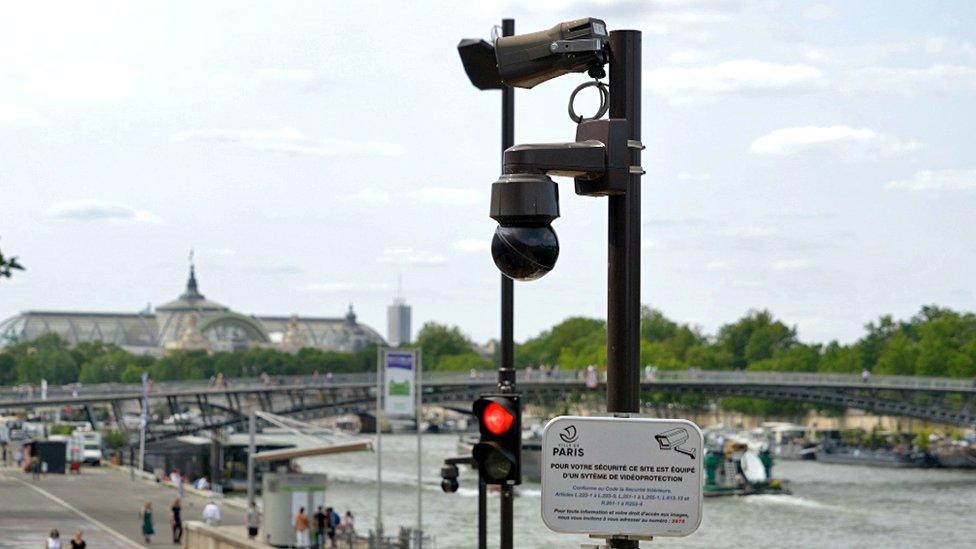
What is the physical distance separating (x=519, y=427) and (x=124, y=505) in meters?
51.4

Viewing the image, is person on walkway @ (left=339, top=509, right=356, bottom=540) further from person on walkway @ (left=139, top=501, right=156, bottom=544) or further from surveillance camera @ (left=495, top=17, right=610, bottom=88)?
surveillance camera @ (left=495, top=17, right=610, bottom=88)

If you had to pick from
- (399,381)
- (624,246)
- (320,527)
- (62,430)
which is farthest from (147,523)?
(62,430)

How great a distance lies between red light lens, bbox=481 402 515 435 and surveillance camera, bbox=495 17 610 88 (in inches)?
129

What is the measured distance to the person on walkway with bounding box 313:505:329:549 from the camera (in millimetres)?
37450

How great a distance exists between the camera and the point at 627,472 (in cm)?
624

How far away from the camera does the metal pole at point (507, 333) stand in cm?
1433

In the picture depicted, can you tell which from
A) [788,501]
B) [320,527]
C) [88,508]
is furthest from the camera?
[788,501]

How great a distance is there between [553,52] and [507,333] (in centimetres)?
959

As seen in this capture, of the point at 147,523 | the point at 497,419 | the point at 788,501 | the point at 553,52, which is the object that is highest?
the point at 553,52

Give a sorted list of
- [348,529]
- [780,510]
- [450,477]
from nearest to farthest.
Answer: [450,477] → [348,529] → [780,510]

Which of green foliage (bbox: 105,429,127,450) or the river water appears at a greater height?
green foliage (bbox: 105,429,127,450)

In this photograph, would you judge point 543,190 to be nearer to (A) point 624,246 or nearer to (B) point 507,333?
(A) point 624,246

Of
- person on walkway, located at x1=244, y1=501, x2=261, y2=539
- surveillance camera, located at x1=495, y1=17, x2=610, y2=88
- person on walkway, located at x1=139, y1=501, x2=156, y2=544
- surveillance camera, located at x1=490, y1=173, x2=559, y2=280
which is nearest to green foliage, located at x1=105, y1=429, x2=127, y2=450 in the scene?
person on walkway, located at x1=139, y1=501, x2=156, y2=544

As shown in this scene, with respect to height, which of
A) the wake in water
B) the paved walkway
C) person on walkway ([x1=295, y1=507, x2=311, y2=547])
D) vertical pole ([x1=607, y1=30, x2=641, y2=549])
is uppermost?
vertical pole ([x1=607, y1=30, x2=641, y2=549])
